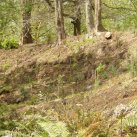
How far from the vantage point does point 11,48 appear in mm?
19938

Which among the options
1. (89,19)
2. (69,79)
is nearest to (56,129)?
(69,79)

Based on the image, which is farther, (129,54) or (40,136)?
(129,54)

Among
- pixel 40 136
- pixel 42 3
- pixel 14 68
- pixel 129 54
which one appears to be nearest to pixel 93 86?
pixel 129 54

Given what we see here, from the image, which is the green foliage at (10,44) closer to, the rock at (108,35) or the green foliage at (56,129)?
the rock at (108,35)

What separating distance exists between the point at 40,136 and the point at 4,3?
16.6 m

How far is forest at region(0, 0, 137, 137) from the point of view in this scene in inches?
323

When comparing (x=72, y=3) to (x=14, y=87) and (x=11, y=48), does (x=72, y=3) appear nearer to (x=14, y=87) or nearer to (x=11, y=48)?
(x=11, y=48)

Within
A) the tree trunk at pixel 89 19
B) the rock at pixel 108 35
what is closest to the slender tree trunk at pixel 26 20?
the tree trunk at pixel 89 19

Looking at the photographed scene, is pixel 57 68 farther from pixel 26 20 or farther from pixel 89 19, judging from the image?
pixel 26 20

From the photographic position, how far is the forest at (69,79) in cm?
820

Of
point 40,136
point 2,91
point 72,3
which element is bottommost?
point 2,91

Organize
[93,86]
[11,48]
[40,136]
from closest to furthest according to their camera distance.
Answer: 1. [40,136]
2. [93,86]
3. [11,48]

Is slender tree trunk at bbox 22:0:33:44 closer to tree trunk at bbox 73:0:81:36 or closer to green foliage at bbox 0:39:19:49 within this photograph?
green foliage at bbox 0:39:19:49

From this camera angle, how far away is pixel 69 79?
1561 centimetres
